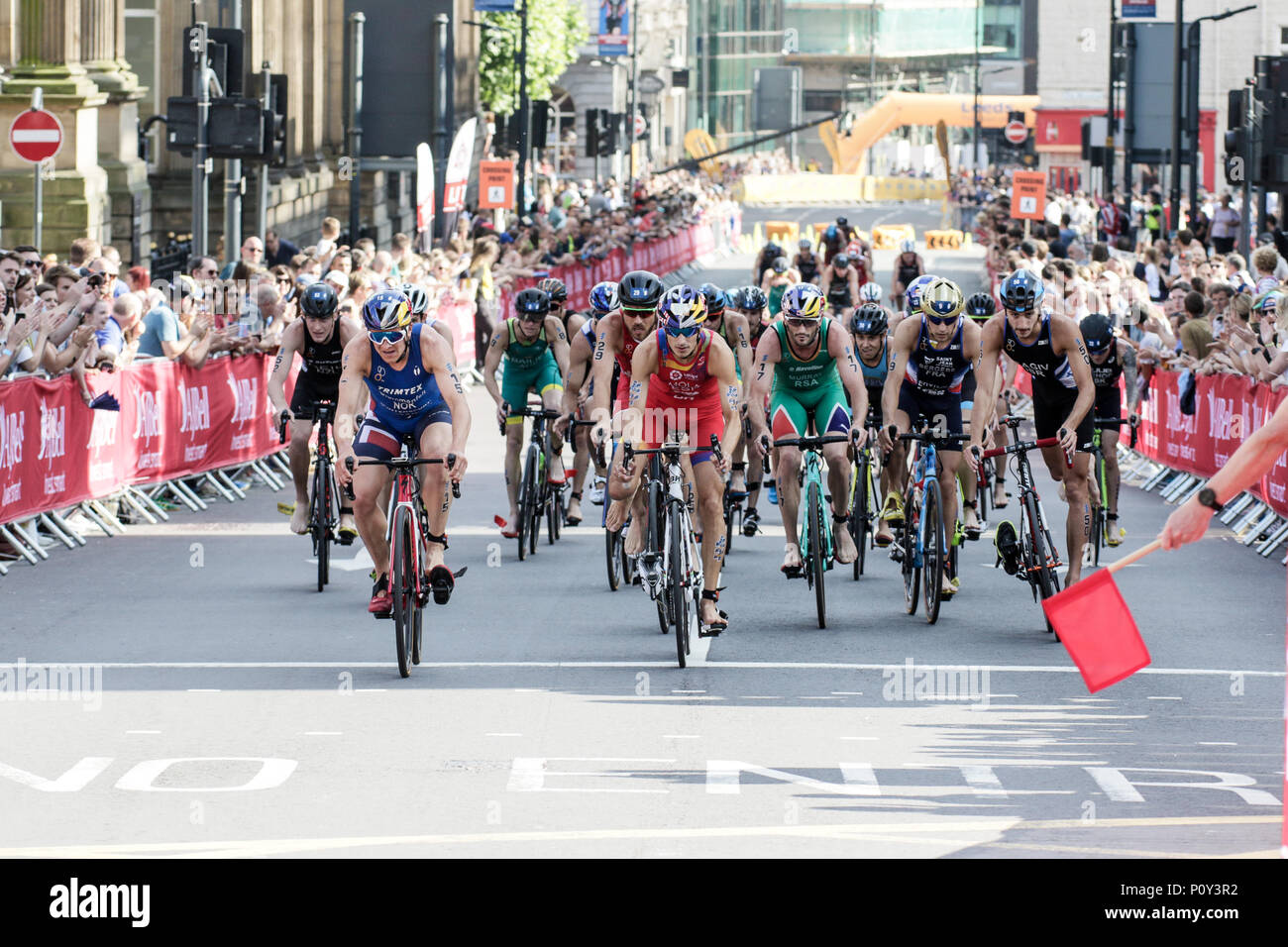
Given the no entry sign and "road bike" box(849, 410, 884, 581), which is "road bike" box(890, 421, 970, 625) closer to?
"road bike" box(849, 410, 884, 581)

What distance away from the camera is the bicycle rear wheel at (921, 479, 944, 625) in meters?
14.0

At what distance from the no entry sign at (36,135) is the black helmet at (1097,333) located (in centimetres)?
905

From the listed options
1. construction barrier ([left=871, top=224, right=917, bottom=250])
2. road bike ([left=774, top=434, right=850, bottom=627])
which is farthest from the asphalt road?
construction barrier ([left=871, top=224, right=917, bottom=250])

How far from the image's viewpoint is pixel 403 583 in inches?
477

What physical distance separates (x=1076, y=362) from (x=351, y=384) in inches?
162

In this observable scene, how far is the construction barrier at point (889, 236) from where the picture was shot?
7606cm

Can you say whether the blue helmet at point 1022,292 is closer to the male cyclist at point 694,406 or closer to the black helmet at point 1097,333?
the male cyclist at point 694,406

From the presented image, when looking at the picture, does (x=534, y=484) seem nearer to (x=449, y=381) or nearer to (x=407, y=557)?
(x=449, y=381)

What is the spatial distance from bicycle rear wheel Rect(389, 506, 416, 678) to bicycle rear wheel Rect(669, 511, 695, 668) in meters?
1.26

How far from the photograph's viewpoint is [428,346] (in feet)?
42.6

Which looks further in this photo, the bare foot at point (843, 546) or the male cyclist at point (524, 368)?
the male cyclist at point (524, 368)

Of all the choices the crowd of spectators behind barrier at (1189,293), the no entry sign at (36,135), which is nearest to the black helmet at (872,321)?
the crowd of spectators behind barrier at (1189,293)
